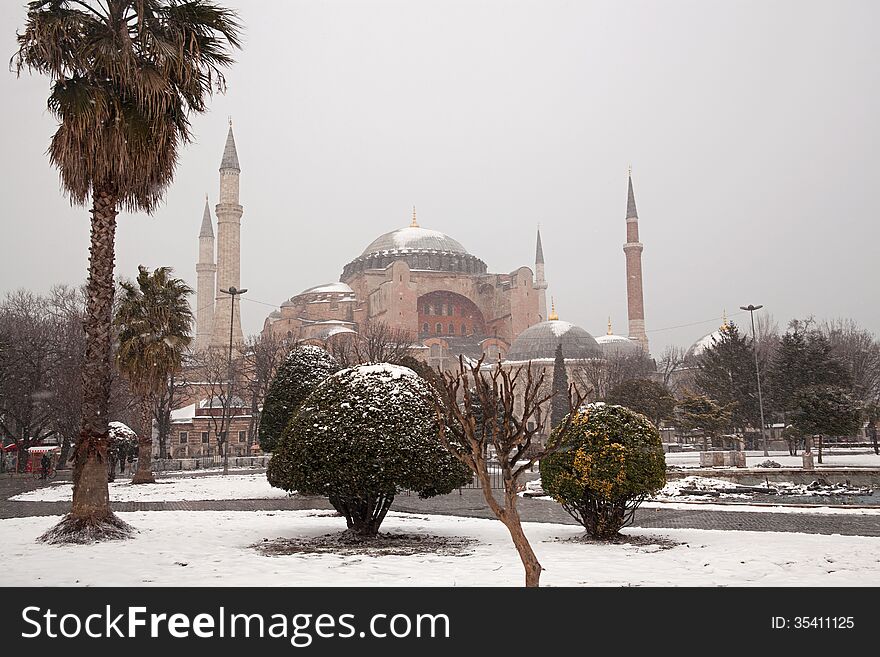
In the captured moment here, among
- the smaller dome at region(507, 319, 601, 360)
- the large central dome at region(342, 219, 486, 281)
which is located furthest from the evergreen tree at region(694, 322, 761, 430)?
the large central dome at region(342, 219, 486, 281)

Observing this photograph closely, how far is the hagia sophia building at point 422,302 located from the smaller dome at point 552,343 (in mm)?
88

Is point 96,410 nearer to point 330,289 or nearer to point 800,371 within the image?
point 800,371

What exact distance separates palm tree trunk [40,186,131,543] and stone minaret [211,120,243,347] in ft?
153

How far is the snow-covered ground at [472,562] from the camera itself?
20.3ft

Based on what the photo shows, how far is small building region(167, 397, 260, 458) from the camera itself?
45.1 meters

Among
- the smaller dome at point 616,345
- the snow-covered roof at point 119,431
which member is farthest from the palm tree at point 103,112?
the smaller dome at point 616,345

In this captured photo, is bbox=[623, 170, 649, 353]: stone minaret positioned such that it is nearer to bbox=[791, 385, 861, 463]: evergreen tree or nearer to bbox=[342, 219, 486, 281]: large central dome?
bbox=[342, 219, 486, 281]: large central dome

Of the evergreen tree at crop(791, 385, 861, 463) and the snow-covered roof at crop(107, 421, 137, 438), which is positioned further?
the evergreen tree at crop(791, 385, 861, 463)

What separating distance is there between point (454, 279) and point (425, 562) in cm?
6359

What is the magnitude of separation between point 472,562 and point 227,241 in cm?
5266

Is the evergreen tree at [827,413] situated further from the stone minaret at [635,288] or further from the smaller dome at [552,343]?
the stone minaret at [635,288]

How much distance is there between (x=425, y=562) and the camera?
7.35 meters

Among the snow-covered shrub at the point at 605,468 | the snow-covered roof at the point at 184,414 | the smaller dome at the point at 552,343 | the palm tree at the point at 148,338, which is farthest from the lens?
the smaller dome at the point at 552,343

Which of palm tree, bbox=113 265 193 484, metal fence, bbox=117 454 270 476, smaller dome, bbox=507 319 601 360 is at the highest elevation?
smaller dome, bbox=507 319 601 360
